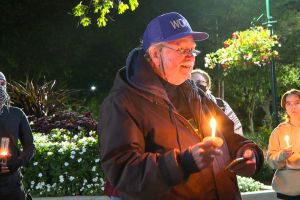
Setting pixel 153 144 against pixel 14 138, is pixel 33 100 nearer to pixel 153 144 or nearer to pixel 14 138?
pixel 14 138

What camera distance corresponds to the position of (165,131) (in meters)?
2.73

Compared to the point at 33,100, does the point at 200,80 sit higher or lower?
higher

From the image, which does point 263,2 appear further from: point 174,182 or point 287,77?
point 174,182

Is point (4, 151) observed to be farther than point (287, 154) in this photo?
No

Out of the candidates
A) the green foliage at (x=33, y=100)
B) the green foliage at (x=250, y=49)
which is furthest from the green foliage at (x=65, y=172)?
the green foliage at (x=33, y=100)

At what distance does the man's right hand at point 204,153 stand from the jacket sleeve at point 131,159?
110 millimetres

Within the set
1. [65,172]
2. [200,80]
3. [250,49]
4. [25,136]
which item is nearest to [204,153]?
[25,136]

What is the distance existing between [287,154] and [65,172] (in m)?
4.49

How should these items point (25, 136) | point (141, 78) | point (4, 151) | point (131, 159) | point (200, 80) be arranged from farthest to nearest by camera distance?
point (200, 80), point (25, 136), point (4, 151), point (141, 78), point (131, 159)

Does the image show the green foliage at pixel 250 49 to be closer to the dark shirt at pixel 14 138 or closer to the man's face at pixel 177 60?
the dark shirt at pixel 14 138

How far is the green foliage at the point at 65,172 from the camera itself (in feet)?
28.9

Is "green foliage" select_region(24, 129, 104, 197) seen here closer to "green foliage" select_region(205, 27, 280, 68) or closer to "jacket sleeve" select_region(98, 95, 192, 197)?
"green foliage" select_region(205, 27, 280, 68)

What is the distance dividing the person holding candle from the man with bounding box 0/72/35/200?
8.22ft

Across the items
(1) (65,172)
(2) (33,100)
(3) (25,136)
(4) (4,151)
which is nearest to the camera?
(4) (4,151)
